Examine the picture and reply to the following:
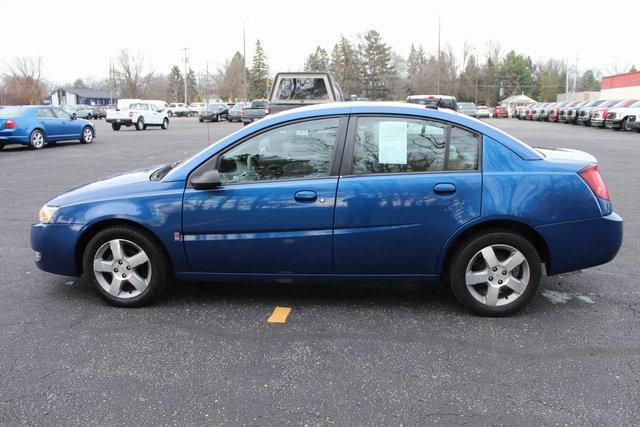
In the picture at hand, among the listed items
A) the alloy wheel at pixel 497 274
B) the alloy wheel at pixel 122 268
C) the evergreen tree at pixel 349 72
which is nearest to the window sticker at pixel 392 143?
the alloy wheel at pixel 497 274

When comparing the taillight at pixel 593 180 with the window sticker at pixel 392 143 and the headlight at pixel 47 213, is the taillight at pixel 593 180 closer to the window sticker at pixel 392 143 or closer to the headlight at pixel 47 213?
the window sticker at pixel 392 143

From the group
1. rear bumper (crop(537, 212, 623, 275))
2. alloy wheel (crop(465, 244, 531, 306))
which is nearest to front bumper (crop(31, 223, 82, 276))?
alloy wheel (crop(465, 244, 531, 306))

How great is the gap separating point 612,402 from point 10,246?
5979mm

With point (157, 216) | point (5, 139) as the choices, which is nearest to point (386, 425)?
point (157, 216)

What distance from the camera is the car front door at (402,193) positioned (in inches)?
156

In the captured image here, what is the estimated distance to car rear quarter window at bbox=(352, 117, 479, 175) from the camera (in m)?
4.07

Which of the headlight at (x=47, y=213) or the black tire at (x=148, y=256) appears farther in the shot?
the headlight at (x=47, y=213)

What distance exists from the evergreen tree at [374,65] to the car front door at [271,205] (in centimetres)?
9221

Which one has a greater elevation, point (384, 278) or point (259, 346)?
point (384, 278)

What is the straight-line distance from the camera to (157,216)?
413cm

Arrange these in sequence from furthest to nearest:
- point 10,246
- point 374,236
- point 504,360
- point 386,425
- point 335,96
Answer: point 335,96 → point 10,246 → point 374,236 → point 504,360 → point 386,425

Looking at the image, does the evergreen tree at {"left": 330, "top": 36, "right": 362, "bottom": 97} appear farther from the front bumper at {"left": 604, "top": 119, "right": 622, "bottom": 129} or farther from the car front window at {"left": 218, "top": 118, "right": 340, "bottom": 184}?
the car front window at {"left": 218, "top": 118, "right": 340, "bottom": 184}

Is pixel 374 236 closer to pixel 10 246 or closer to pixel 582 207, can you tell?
pixel 582 207

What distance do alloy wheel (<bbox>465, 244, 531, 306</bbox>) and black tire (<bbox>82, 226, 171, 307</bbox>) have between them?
2.31 m
